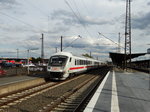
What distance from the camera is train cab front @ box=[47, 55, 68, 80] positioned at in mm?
16616

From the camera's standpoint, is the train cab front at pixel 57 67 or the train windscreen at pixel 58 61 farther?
the train windscreen at pixel 58 61

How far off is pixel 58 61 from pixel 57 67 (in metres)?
0.90

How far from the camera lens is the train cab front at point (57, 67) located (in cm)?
1662

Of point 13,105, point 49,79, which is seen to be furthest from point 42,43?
point 13,105

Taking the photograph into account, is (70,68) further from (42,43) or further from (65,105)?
(42,43)

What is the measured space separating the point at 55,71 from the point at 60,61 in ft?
4.02

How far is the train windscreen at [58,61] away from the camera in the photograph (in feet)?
56.0

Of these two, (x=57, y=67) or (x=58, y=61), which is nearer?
(x=57, y=67)

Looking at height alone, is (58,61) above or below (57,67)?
above

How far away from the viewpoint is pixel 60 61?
56.7 feet

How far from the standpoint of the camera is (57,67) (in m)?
16.6

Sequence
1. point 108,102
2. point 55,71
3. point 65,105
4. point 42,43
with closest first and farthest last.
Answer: point 108,102 < point 65,105 < point 55,71 < point 42,43

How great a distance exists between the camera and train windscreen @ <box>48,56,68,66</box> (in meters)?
17.1

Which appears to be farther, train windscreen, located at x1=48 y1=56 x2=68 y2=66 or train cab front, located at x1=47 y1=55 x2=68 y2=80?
train windscreen, located at x1=48 y1=56 x2=68 y2=66
